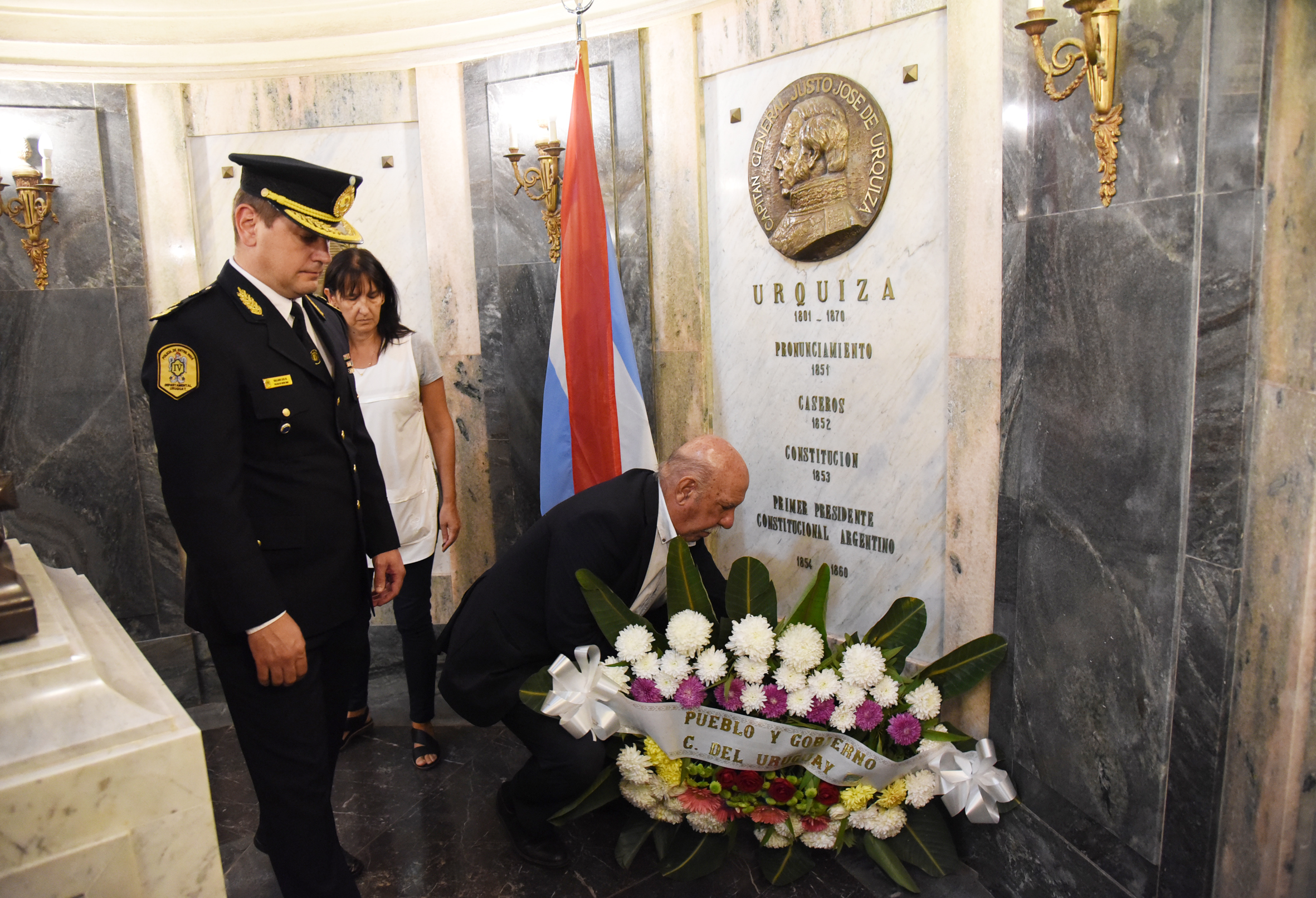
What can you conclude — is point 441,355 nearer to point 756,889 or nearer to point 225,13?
point 225,13

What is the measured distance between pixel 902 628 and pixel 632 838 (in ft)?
3.22

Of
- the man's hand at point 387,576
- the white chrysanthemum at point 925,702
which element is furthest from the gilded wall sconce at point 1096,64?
the man's hand at point 387,576

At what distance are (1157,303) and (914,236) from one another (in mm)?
975

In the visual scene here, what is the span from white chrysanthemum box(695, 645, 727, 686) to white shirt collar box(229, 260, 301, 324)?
4.45 ft

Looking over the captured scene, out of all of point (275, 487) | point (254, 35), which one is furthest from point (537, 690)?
point (254, 35)

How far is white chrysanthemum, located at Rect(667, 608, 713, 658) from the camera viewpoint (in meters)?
2.46

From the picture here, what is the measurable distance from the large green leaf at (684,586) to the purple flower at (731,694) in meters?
0.19

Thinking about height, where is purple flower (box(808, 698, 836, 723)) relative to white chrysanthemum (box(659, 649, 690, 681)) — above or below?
below

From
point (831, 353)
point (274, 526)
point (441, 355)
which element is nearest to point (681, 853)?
point (274, 526)

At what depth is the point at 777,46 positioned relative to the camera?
309 centimetres

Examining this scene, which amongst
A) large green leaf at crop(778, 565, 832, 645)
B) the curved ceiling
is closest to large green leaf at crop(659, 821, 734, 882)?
large green leaf at crop(778, 565, 832, 645)

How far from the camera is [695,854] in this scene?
8.07 feet

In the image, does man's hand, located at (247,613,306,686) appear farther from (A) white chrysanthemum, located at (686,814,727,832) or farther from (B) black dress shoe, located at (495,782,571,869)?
(A) white chrysanthemum, located at (686,814,727,832)

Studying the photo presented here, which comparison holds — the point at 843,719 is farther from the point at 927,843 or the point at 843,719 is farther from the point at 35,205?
the point at 35,205
